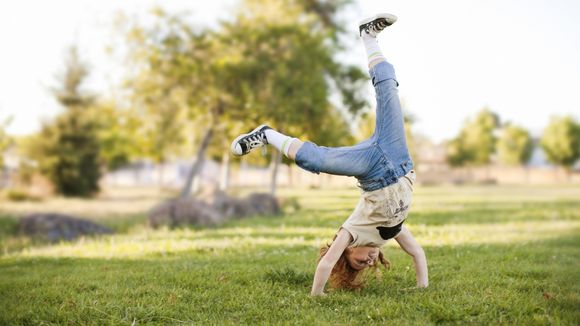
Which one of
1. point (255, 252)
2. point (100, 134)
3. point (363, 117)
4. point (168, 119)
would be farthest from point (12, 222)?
point (100, 134)

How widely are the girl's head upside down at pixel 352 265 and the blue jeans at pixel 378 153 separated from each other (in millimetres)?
682

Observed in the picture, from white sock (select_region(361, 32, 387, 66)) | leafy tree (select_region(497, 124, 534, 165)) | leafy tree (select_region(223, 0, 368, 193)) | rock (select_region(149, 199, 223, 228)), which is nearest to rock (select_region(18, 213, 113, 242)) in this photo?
rock (select_region(149, 199, 223, 228))

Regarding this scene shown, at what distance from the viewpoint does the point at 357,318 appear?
4230 millimetres

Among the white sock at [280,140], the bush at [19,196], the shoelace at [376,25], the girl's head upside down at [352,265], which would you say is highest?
the shoelace at [376,25]

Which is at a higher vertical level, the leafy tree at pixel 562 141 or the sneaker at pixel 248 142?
the leafy tree at pixel 562 141

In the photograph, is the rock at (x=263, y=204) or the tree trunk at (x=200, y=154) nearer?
the rock at (x=263, y=204)

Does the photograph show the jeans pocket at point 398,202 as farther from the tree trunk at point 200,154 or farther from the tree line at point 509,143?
the tree line at point 509,143

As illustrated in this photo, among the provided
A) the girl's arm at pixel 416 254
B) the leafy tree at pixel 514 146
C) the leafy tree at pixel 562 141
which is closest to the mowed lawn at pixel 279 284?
the girl's arm at pixel 416 254

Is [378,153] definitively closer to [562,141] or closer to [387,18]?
[387,18]

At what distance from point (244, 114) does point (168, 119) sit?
3.82 metres

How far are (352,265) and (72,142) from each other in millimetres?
28560

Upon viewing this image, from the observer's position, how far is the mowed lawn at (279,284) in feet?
14.0

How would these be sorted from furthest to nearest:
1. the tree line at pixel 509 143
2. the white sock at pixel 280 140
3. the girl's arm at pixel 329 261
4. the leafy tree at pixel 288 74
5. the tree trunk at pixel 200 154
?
the tree line at pixel 509 143
the tree trunk at pixel 200 154
the leafy tree at pixel 288 74
the girl's arm at pixel 329 261
the white sock at pixel 280 140

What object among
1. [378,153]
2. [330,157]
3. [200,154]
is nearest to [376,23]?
[378,153]
